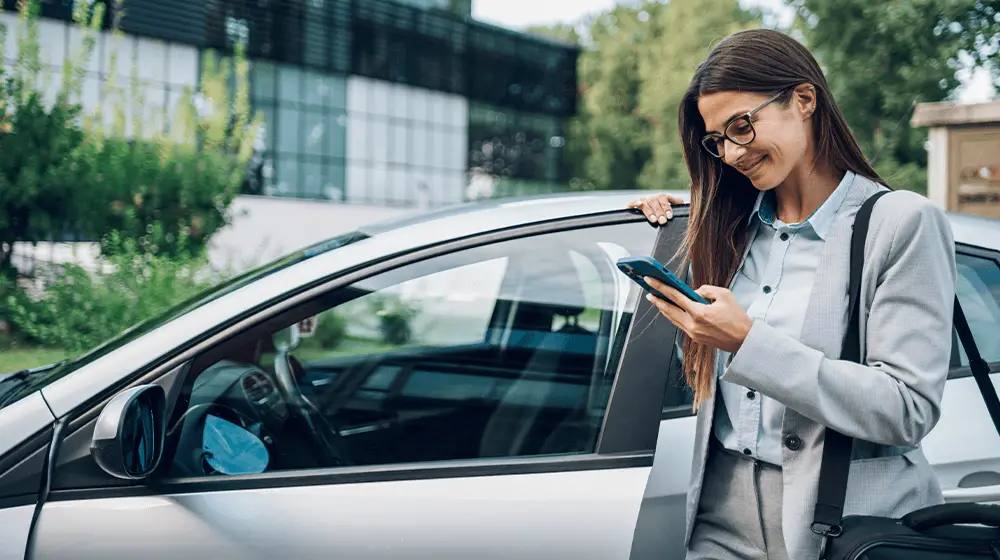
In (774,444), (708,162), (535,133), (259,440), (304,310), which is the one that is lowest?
(259,440)

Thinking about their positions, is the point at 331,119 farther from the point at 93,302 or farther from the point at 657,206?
the point at 657,206

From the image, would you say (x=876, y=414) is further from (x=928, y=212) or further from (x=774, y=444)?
(x=928, y=212)

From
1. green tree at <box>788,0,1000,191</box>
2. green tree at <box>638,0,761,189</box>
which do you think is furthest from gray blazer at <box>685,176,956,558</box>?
green tree at <box>638,0,761,189</box>

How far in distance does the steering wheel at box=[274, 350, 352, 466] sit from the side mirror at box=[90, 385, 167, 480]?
53 cm

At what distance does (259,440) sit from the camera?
7.38 feet

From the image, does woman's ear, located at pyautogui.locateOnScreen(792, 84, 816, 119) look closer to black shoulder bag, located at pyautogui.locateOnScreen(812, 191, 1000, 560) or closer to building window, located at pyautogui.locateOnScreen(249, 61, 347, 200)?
black shoulder bag, located at pyautogui.locateOnScreen(812, 191, 1000, 560)

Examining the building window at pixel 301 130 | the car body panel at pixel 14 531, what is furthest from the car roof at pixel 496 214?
the building window at pixel 301 130

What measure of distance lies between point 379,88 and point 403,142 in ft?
7.97

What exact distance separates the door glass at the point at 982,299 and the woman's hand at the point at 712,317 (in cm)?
104

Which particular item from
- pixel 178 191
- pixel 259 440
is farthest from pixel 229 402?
pixel 178 191

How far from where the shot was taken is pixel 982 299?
Result: 80.9 inches

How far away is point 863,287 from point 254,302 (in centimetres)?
120

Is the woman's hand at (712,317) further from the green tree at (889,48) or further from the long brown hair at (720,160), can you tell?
the green tree at (889,48)

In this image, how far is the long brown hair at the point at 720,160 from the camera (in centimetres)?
141
